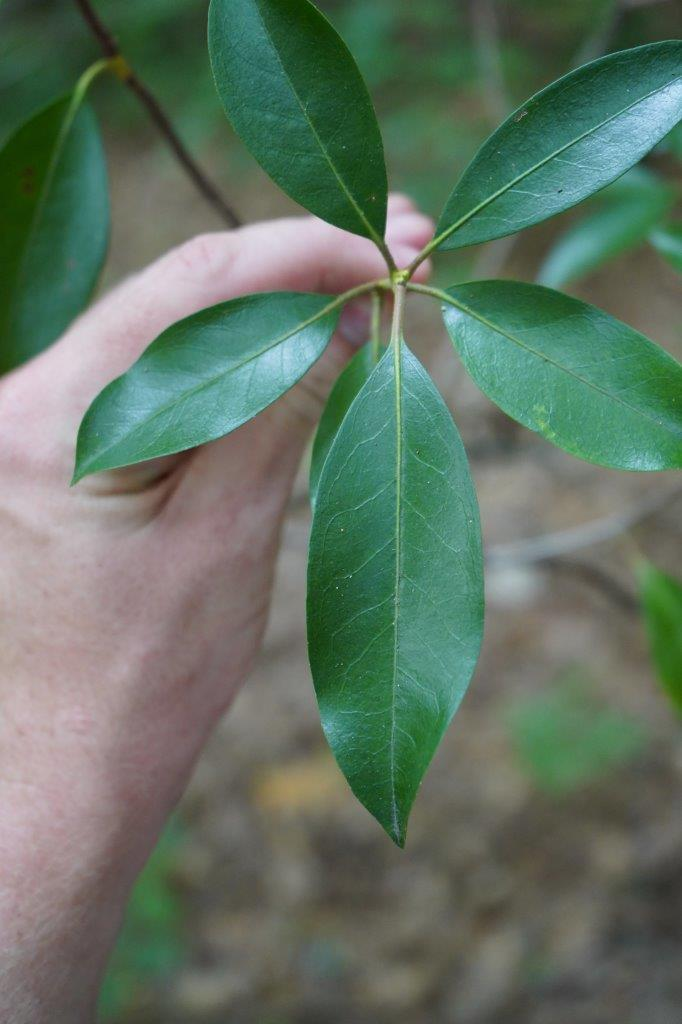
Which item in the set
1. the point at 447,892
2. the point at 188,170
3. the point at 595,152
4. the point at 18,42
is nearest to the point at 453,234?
the point at 595,152

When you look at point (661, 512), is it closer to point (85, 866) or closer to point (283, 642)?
point (283, 642)

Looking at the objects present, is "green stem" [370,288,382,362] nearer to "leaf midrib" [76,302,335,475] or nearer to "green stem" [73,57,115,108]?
"leaf midrib" [76,302,335,475]

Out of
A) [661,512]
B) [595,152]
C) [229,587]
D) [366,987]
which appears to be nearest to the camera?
[595,152]

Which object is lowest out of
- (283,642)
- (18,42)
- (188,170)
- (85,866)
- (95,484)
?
(283,642)

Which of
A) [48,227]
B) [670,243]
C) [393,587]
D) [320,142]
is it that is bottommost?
[393,587]

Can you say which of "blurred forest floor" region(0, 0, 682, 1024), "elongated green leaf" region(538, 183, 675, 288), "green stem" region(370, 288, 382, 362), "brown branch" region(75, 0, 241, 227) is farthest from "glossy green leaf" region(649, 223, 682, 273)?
"blurred forest floor" region(0, 0, 682, 1024)

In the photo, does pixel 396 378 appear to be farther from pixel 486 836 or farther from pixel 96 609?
pixel 486 836

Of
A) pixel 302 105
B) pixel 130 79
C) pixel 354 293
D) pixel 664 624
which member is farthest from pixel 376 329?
pixel 664 624
